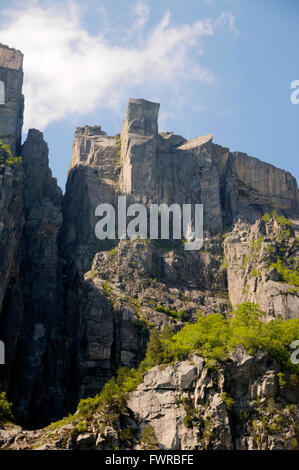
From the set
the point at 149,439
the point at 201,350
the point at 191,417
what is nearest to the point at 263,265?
the point at 201,350

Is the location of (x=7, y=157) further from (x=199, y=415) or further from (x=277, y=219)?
(x=199, y=415)

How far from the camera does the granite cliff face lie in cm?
6475

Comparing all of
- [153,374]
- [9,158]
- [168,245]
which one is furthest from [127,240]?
[153,374]

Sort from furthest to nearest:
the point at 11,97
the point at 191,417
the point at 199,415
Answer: the point at 11,97
the point at 199,415
the point at 191,417

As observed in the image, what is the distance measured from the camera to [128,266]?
96875 millimetres

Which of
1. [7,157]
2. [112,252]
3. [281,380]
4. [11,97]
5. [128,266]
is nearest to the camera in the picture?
[281,380]

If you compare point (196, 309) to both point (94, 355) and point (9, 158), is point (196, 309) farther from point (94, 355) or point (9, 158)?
point (9, 158)

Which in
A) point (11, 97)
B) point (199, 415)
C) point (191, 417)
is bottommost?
point (191, 417)

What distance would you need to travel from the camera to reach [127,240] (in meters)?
101

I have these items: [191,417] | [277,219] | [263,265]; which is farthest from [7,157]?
[191,417]

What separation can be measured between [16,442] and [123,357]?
26843 millimetres

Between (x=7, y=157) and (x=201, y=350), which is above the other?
(x=7, y=157)

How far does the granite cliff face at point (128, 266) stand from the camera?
2549 inches

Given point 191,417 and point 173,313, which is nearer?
point 191,417
